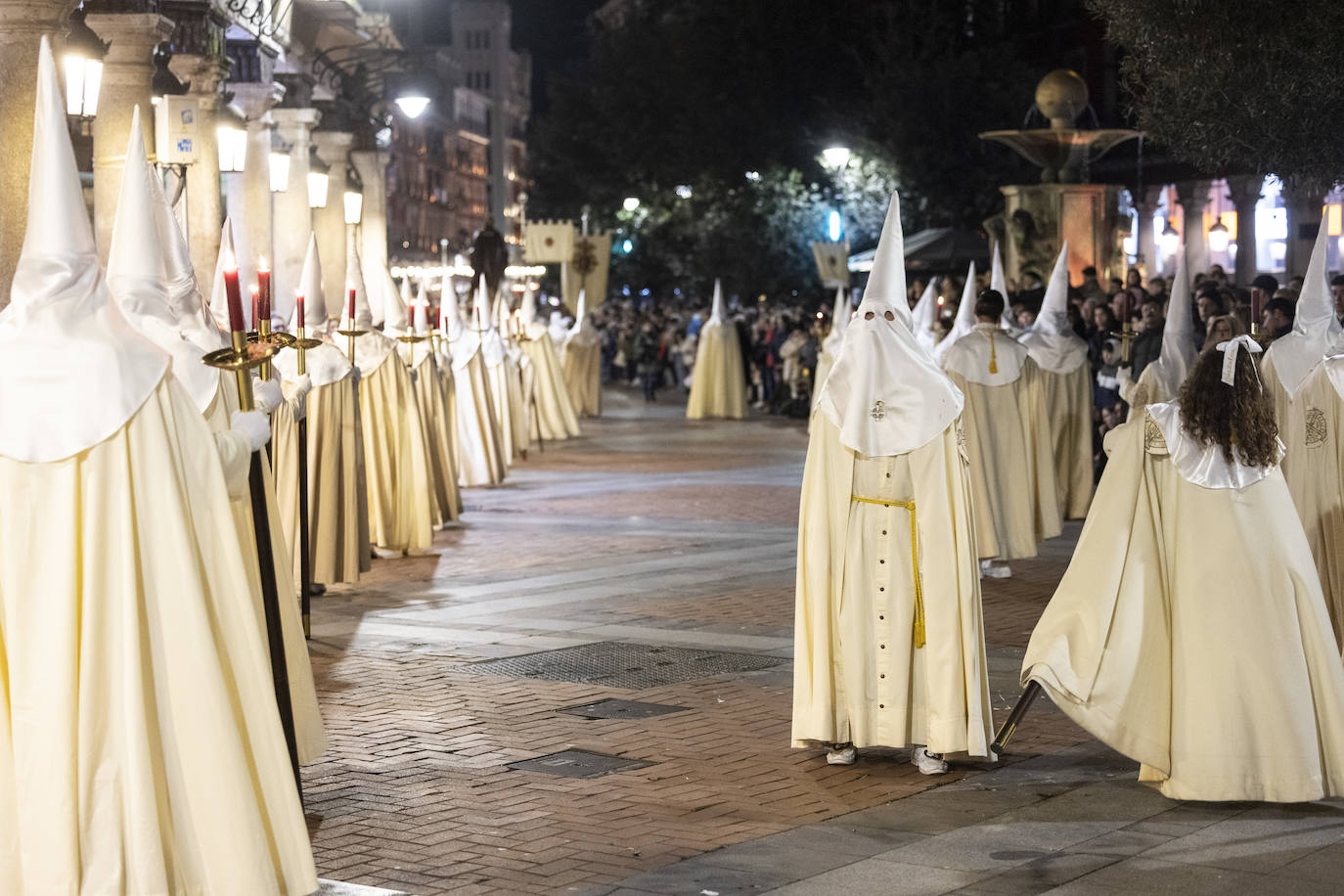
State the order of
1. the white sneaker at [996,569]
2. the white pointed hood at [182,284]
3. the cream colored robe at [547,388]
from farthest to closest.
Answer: the cream colored robe at [547,388]
the white sneaker at [996,569]
the white pointed hood at [182,284]

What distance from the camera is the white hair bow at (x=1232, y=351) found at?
268 inches

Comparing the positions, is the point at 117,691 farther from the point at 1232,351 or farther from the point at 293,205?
the point at 293,205

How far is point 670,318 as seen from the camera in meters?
40.5

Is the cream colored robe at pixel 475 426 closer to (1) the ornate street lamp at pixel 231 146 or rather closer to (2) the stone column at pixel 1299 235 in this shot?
(1) the ornate street lamp at pixel 231 146

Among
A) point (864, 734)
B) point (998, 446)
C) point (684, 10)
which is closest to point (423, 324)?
point (998, 446)

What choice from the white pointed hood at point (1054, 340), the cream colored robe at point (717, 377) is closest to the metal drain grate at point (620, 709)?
the white pointed hood at point (1054, 340)

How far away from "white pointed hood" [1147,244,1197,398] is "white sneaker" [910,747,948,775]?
1.90 m

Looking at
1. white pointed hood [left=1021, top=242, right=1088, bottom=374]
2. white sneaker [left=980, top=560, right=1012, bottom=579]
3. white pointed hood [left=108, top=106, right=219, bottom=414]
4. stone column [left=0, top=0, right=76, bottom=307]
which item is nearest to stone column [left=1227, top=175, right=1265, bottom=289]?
white pointed hood [left=1021, top=242, right=1088, bottom=374]

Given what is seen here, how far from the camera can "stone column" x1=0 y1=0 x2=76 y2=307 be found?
9.98 metres

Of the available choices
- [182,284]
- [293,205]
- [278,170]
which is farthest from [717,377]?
[182,284]

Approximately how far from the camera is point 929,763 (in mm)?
7348

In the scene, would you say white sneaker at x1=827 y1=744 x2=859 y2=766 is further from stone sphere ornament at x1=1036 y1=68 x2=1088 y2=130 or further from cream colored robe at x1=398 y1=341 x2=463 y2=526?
stone sphere ornament at x1=1036 y1=68 x2=1088 y2=130

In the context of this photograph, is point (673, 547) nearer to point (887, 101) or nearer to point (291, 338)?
point (291, 338)

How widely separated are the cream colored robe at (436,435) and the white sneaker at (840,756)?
27.7 ft
